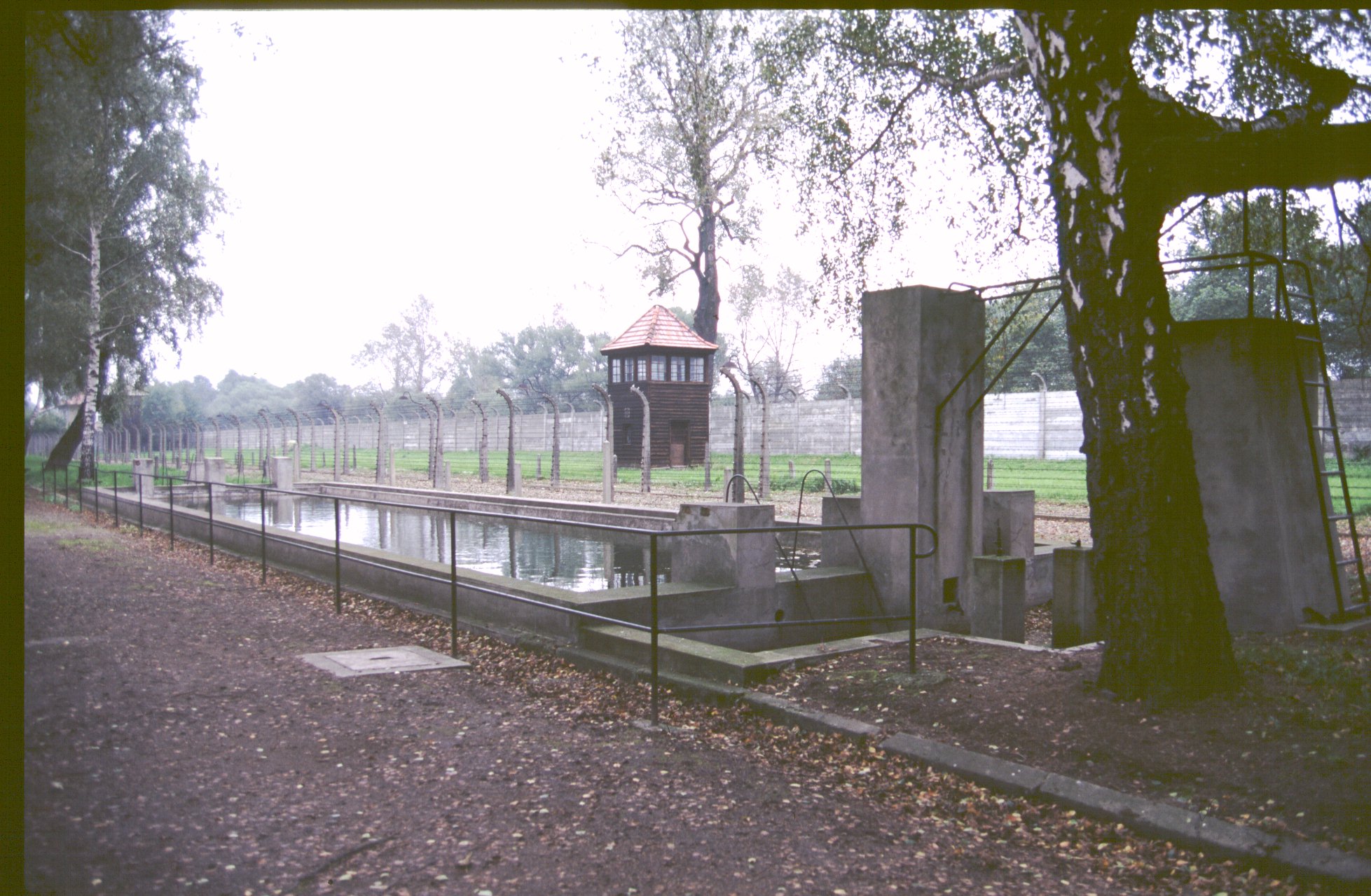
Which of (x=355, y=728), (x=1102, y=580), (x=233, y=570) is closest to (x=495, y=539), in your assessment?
(x=233, y=570)

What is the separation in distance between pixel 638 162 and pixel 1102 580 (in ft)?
99.0

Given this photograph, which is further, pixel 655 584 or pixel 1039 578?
pixel 1039 578

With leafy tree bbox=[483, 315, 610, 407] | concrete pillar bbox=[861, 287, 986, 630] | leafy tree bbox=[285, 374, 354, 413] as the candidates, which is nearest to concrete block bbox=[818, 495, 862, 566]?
concrete pillar bbox=[861, 287, 986, 630]

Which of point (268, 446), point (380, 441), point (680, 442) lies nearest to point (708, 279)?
point (680, 442)

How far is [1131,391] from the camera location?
16.4 ft

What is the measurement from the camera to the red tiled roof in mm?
35594

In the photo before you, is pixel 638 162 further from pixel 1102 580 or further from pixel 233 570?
pixel 1102 580

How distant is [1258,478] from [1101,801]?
4155 mm

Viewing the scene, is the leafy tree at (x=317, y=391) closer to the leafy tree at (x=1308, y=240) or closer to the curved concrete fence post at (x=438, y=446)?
the curved concrete fence post at (x=438, y=446)

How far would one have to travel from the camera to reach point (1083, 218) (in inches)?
201

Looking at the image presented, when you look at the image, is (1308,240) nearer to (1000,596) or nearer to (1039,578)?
(1039,578)

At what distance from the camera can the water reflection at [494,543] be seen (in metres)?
12.5

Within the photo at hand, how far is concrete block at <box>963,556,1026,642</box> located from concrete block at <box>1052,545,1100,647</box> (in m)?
0.28

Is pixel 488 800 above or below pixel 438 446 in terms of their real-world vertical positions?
below
